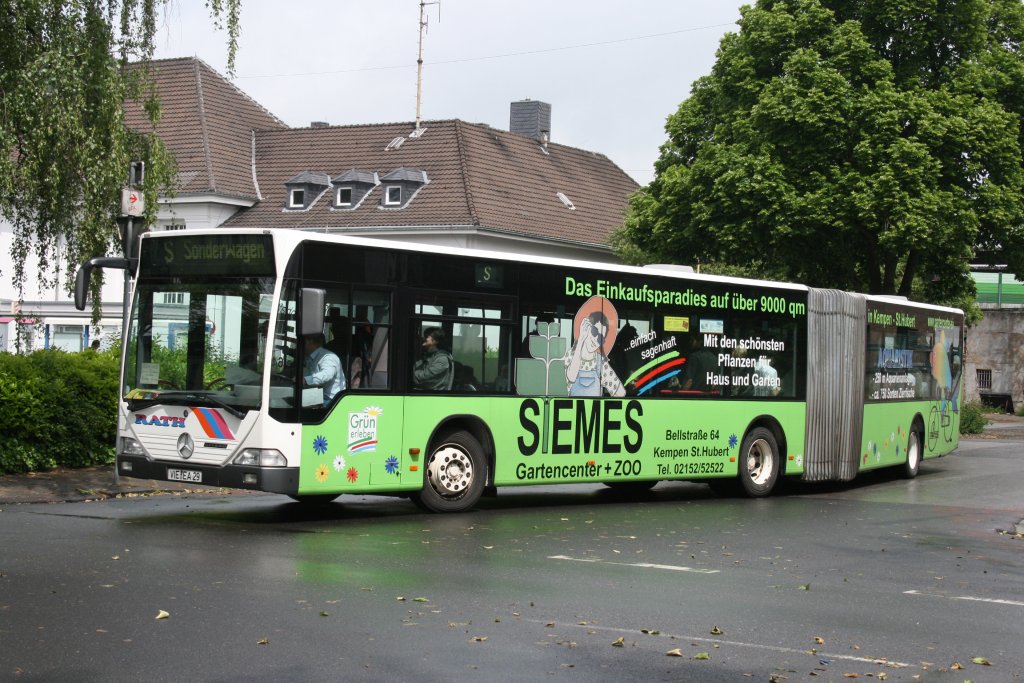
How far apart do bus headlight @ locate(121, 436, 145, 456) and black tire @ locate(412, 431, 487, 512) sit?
285 cm

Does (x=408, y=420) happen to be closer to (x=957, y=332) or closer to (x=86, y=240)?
(x=86, y=240)

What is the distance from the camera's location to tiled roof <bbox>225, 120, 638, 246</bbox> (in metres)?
55.5

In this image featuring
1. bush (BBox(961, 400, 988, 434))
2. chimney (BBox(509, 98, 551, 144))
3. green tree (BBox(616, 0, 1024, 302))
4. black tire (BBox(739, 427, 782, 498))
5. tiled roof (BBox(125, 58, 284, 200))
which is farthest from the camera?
chimney (BBox(509, 98, 551, 144))

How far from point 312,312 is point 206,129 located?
46743 mm

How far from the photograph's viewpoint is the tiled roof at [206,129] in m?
57.3

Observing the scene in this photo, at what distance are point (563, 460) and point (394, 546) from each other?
14.7ft

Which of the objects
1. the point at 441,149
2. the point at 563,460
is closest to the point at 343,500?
the point at 563,460

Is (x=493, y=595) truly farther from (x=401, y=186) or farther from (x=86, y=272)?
(x=401, y=186)

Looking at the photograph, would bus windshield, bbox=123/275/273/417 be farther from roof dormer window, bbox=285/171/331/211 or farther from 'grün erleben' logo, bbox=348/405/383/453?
roof dormer window, bbox=285/171/331/211

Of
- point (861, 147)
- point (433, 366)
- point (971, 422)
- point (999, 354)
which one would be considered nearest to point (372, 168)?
point (999, 354)

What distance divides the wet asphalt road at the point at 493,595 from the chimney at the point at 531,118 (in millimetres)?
54713

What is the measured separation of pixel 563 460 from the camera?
16.5 meters

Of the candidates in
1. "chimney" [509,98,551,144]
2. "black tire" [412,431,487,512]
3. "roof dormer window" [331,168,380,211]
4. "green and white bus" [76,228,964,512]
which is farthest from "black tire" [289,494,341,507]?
"chimney" [509,98,551,144]

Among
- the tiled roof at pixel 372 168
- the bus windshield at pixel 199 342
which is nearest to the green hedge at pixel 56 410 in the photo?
the bus windshield at pixel 199 342
